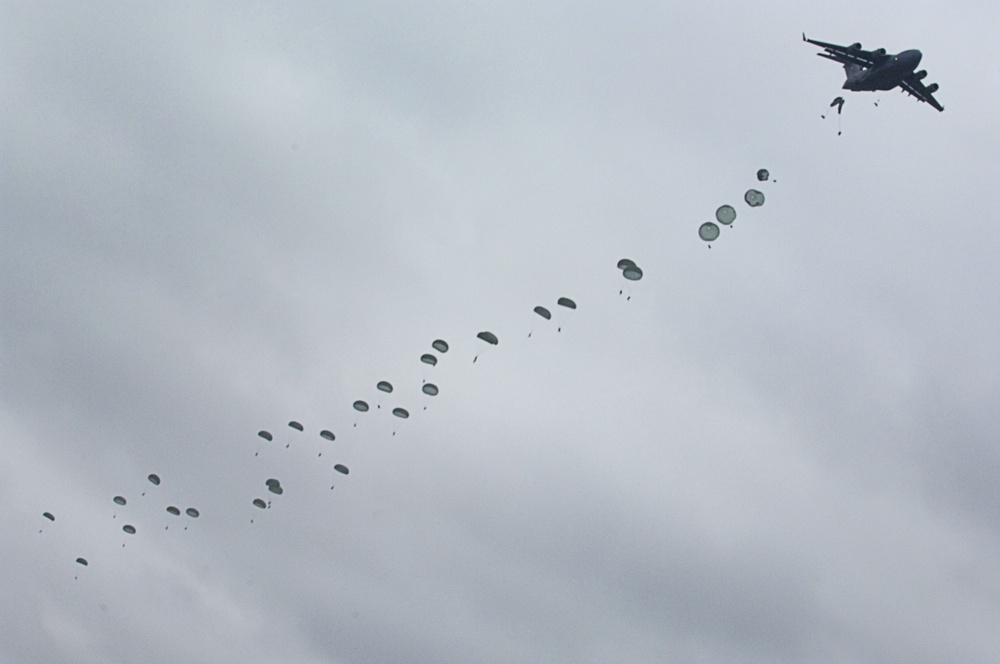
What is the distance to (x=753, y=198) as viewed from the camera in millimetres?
117438

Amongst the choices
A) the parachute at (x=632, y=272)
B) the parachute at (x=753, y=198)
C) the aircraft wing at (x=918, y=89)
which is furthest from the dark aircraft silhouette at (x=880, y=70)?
the parachute at (x=632, y=272)

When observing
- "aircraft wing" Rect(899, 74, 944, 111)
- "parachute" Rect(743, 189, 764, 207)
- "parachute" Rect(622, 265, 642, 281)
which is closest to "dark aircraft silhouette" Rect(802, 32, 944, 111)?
"aircraft wing" Rect(899, 74, 944, 111)

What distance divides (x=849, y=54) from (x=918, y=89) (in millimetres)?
8366

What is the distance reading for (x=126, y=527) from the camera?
147 metres

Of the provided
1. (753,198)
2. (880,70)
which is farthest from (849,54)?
(753,198)

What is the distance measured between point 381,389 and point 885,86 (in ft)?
198

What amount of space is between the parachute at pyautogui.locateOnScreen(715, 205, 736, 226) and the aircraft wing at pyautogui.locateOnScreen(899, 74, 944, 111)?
2509cm

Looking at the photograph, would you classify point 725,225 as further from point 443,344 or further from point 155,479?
point 155,479

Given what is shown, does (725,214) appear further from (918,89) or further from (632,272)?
(918,89)

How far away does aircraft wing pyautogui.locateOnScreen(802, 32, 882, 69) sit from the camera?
→ 124 meters

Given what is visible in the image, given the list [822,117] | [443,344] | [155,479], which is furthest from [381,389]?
[822,117]

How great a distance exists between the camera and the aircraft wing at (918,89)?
410ft

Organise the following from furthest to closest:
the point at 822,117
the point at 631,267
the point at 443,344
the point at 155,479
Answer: the point at 155,479
the point at 443,344
the point at 631,267
the point at 822,117

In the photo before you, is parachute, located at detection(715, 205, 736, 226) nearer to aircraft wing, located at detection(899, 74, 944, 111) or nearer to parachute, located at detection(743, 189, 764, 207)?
parachute, located at detection(743, 189, 764, 207)
